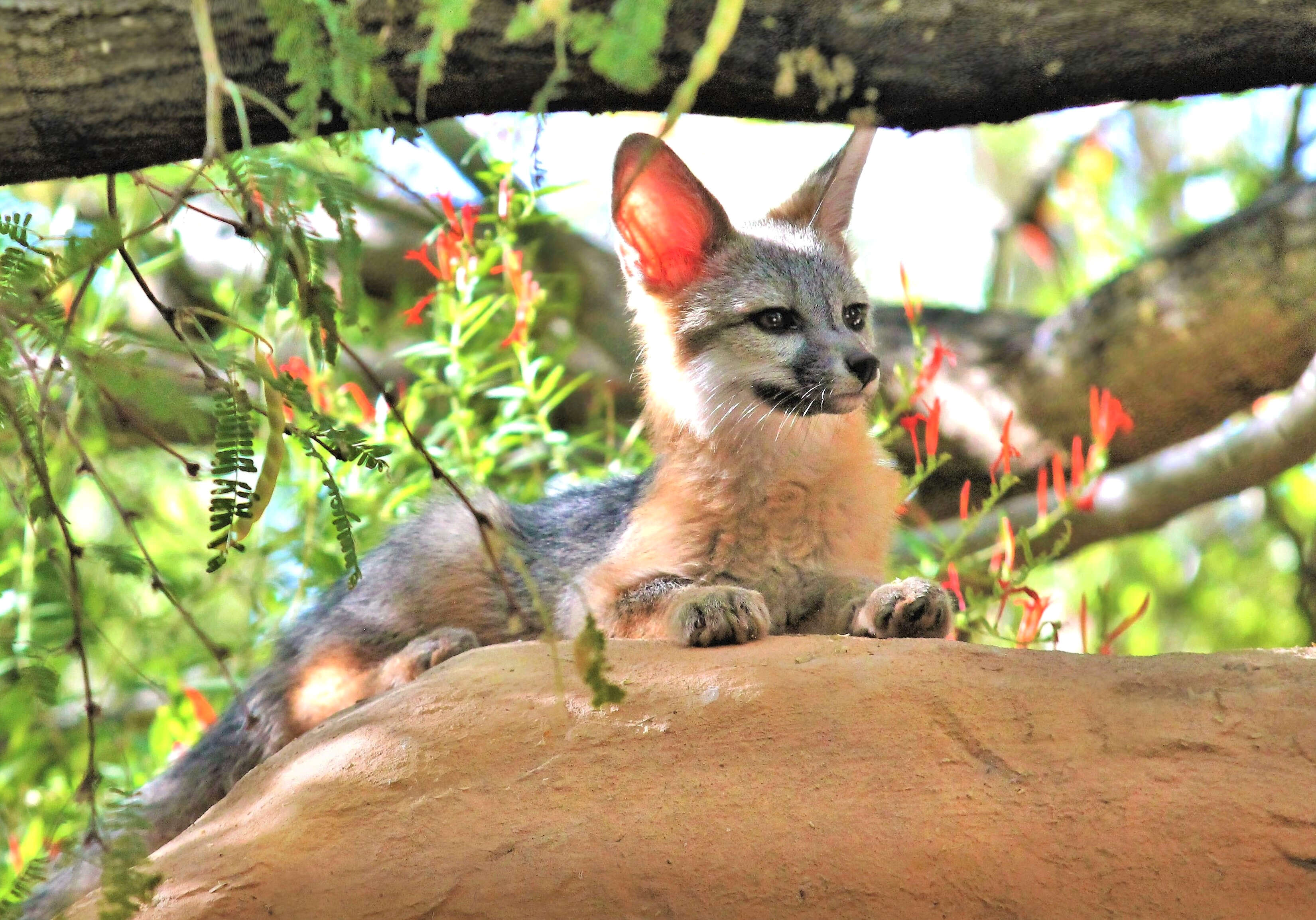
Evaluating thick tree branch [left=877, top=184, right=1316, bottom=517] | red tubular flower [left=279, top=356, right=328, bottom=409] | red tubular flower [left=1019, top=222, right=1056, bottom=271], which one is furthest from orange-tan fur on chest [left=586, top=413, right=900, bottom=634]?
red tubular flower [left=1019, top=222, right=1056, bottom=271]

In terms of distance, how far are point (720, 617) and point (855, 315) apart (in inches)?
68.0

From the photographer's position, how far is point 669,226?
473 centimetres

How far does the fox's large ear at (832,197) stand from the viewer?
4859mm

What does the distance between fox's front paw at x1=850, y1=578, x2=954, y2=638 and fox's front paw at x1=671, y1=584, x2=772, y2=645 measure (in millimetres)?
316

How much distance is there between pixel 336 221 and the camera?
2352mm

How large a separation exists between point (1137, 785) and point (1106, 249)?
23.9ft

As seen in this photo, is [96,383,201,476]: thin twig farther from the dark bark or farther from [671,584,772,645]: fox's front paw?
[671,584,772,645]: fox's front paw

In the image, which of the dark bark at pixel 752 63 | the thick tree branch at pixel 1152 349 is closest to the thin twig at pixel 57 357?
the dark bark at pixel 752 63

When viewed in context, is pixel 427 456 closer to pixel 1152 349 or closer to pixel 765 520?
pixel 765 520

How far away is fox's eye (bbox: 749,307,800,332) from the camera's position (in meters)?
4.50

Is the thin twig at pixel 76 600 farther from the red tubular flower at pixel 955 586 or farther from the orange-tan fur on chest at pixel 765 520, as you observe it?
the red tubular flower at pixel 955 586

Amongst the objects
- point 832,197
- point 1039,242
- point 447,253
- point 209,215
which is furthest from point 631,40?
point 1039,242

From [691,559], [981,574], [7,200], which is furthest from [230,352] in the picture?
[7,200]

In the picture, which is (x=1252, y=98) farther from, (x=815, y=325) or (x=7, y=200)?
(x=7, y=200)
